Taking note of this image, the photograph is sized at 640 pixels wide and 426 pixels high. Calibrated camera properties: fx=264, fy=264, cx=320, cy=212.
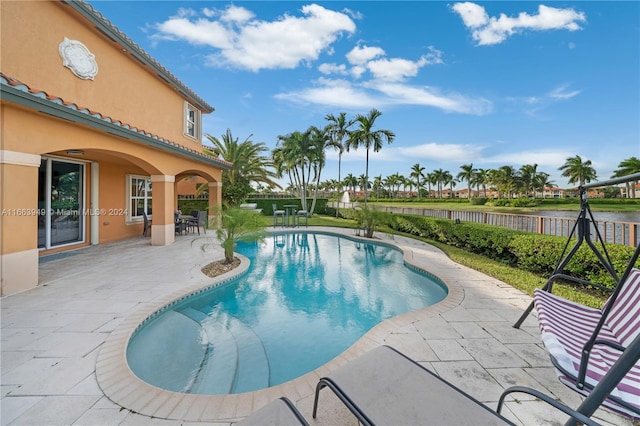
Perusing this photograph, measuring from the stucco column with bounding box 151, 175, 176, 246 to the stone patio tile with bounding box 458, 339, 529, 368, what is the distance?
10.1 metres

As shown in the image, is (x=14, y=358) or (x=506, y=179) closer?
(x=14, y=358)

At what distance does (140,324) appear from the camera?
403 cm

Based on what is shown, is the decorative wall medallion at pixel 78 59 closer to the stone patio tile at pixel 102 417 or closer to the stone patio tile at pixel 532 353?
the stone patio tile at pixel 102 417

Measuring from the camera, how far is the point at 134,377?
286 centimetres

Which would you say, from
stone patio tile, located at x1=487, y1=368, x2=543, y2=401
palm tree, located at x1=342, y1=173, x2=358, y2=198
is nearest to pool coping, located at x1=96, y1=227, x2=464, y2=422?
stone patio tile, located at x1=487, y1=368, x2=543, y2=401

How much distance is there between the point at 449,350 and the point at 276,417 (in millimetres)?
2619

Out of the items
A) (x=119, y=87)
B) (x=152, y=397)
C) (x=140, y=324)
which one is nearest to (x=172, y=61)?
(x=119, y=87)

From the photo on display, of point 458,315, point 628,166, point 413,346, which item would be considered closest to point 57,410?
point 413,346

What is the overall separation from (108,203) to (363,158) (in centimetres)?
1929

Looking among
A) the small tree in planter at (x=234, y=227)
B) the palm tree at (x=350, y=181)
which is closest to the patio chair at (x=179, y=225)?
the small tree in planter at (x=234, y=227)

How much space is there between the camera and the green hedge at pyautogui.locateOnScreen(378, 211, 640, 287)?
5457mm

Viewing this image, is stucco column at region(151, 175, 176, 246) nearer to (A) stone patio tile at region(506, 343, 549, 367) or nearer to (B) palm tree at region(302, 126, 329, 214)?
(A) stone patio tile at region(506, 343, 549, 367)

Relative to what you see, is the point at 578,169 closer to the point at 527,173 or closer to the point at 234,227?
the point at 527,173

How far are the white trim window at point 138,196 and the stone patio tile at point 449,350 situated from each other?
12.7 m
